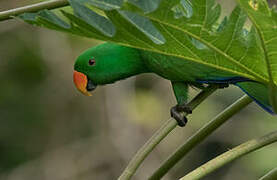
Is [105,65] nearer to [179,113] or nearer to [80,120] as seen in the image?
[179,113]

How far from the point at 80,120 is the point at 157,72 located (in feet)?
8.44

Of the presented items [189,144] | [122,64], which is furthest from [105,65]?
[189,144]

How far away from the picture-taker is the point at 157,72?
1.79m

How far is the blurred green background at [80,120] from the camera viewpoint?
354 cm

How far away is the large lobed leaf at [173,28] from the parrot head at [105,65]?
0.81 meters

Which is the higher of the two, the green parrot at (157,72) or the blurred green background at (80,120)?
the green parrot at (157,72)

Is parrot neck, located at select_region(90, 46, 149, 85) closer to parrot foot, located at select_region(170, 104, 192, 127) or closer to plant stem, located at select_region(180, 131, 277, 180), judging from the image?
parrot foot, located at select_region(170, 104, 192, 127)

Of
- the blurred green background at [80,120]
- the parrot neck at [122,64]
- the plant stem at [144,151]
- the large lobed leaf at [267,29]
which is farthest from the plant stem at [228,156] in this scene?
the blurred green background at [80,120]

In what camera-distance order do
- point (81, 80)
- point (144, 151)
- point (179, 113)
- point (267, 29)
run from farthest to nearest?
point (81, 80), point (179, 113), point (144, 151), point (267, 29)

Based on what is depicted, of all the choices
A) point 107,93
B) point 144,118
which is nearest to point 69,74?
point 107,93

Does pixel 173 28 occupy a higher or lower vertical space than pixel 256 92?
higher

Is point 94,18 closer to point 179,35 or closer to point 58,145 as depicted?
point 179,35

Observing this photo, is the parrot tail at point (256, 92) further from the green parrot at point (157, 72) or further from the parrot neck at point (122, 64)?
the parrot neck at point (122, 64)

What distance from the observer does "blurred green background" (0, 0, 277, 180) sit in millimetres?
3543
